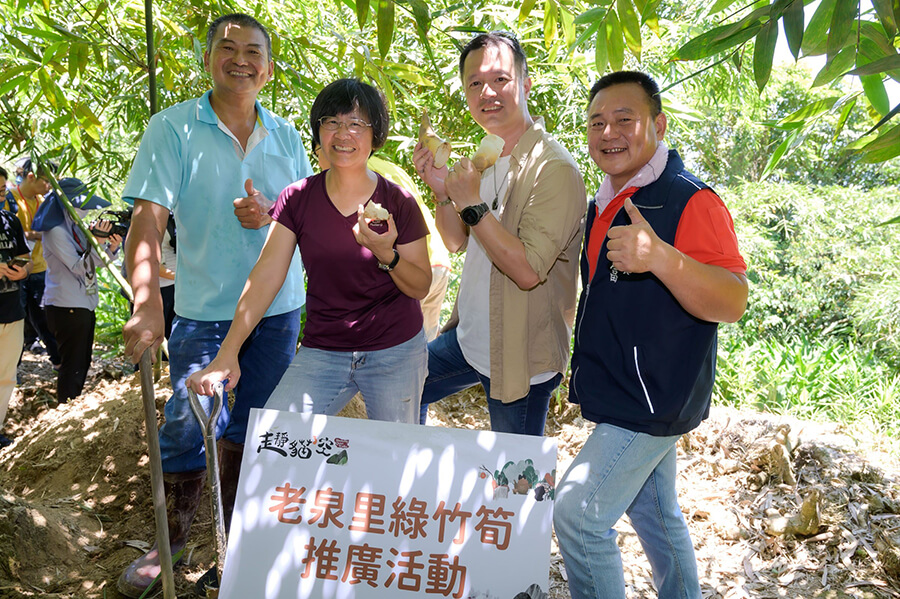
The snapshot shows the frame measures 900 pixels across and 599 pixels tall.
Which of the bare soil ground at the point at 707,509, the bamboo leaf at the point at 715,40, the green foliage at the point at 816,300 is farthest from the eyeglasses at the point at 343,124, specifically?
the green foliage at the point at 816,300

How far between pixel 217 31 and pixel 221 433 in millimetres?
1320

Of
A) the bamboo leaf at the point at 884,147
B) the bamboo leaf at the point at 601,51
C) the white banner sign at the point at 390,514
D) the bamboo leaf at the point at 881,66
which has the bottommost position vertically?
the white banner sign at the point at 390,514

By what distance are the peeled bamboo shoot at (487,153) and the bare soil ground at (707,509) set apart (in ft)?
5.41

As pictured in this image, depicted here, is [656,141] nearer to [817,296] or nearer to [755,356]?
[755,356]

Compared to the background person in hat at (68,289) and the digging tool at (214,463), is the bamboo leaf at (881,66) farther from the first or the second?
the background person in hat at (68,289)

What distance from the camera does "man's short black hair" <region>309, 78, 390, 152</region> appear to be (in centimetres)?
201

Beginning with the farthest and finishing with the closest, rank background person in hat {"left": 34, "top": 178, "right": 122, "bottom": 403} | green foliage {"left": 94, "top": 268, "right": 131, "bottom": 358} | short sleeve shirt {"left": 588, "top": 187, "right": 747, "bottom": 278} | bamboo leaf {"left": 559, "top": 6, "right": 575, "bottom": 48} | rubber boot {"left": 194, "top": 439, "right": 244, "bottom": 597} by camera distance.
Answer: green foliage {"left": 94, "top": 268, "right": 131, "bottom": 358} < background person in hat {"left": 34, "top": 178, "right": 122, "bottom": 403} < rubber boot {"left": 194, "top": 439, "right": 244, "bottom": 597} < bamboo leaf {"left": 559, "top": 6, "right": 575, "bottom": 48} < short sleeve shirt {"left": 588, "top": 187, "right": 747, "bottom": 278}

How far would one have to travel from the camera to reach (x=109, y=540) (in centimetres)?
284

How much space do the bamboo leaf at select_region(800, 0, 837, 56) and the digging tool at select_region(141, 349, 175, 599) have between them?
1549 millimetres

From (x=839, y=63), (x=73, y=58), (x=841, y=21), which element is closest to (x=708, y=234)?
(x=839, y=63)

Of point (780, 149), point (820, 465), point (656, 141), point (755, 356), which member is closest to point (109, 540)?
point (656, 141)

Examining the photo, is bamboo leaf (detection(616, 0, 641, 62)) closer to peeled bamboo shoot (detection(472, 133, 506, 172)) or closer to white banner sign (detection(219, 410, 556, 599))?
peeled bamboo shoot (detection(472, 133, 506, 172))

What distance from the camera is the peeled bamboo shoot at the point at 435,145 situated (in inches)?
81.3

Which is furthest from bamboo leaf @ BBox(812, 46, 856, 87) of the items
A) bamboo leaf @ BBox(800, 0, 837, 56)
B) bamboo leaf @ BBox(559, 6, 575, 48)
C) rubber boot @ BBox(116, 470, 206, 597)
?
rubber boot @ BBox(116, 470, 206, 597)
